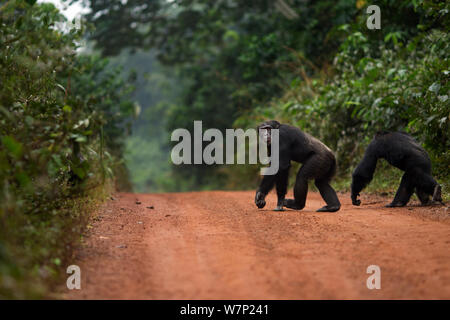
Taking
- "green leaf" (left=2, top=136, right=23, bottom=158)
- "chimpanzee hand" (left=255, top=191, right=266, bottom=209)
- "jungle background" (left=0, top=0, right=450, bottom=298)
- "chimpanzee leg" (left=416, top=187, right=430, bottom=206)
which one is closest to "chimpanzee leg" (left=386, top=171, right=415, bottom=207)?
"chimpanzee leg" (left=416, top=187, right=430, bottom=206)

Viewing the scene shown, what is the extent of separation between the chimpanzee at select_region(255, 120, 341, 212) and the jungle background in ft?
6.41

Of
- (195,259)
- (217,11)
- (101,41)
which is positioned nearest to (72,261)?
(195,259)

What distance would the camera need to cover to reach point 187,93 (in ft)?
78.2

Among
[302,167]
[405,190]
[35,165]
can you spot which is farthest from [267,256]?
[405,190]

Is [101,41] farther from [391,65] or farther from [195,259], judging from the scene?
[195,259]

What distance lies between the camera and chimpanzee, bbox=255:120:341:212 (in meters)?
7.17

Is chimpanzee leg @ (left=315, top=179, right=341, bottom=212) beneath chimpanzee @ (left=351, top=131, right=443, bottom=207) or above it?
beneath

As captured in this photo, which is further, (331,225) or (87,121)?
(331,225)

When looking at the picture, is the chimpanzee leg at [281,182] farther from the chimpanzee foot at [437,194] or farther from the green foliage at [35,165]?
the green foliage at [35,165]

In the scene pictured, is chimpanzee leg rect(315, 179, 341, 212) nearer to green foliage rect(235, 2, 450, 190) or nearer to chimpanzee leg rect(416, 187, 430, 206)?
chimpanzee leg rect(416, 187, 430, 206)

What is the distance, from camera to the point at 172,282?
12.0ft

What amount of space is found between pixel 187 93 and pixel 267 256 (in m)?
20.1

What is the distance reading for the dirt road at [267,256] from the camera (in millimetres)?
3475

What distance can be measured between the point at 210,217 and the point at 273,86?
1368cm
